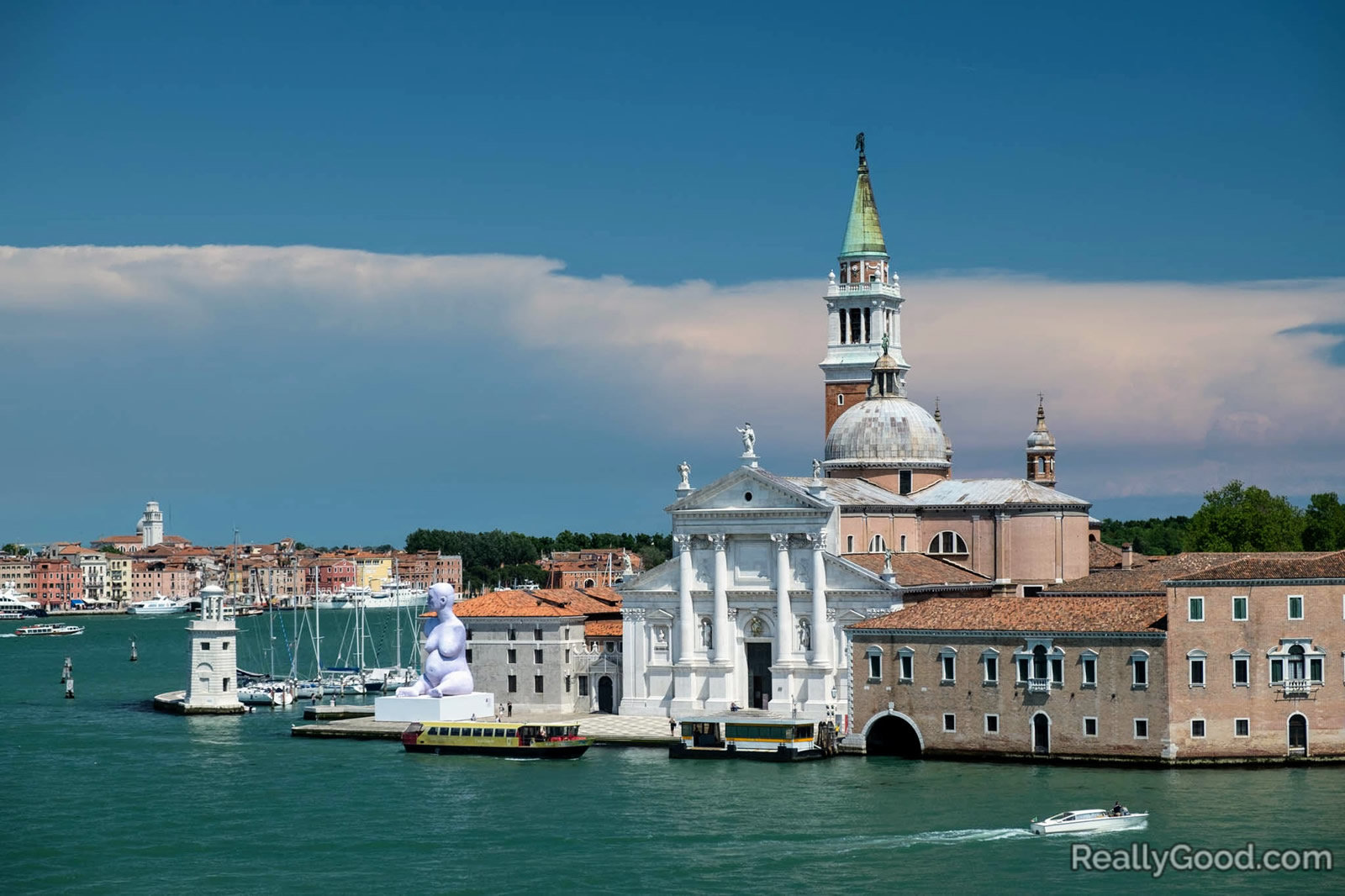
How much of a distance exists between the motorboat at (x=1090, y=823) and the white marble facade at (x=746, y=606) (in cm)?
1545

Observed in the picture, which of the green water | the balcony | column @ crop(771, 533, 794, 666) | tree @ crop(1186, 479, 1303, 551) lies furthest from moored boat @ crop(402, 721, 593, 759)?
tree @ crop(1186, 479, 1303, 551)

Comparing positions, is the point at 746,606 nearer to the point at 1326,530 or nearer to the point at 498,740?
the point at 498,740

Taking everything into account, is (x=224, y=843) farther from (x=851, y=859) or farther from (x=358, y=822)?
(x=851, y=859)

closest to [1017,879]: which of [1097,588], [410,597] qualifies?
[1097,588]

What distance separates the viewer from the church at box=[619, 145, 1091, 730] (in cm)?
5569

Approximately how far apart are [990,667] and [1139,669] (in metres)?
3.62

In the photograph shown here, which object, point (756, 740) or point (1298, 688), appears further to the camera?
point (756, 740)

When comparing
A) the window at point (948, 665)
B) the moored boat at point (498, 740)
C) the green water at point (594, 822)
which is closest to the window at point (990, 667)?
the window at point (948, 665)

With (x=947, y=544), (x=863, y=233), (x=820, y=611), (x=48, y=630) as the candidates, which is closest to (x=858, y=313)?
(x=863, y=233)

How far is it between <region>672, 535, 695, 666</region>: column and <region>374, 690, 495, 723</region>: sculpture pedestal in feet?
18.0

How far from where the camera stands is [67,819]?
44.2 meters

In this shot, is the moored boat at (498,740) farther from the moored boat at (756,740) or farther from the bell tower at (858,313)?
the bell tower at (858,313)

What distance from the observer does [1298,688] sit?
149 ft

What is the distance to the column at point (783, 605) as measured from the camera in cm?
5603
